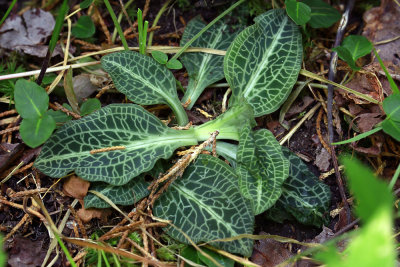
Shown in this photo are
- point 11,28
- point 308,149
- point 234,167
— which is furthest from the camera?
point 11,28

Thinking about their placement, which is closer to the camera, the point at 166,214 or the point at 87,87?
the point at 166,214

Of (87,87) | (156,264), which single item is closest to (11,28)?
(87,87)

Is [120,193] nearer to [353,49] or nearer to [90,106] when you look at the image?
[90,106]

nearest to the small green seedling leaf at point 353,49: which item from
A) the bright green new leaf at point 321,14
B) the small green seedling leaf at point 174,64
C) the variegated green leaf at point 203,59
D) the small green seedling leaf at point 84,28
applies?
the bright green new leaf at point 321,14

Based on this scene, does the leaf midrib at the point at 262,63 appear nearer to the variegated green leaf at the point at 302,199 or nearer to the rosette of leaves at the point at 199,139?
the rosette of leaves at the point at 199,139

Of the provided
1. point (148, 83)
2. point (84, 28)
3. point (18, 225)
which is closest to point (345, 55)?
point (148, 83)

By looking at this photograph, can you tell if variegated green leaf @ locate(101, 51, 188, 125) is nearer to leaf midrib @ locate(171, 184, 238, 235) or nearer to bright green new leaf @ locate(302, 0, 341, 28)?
leaf midrib @ locate(171, 184, 238, 235)

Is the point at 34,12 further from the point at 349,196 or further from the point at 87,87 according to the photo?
the point at 349,196
